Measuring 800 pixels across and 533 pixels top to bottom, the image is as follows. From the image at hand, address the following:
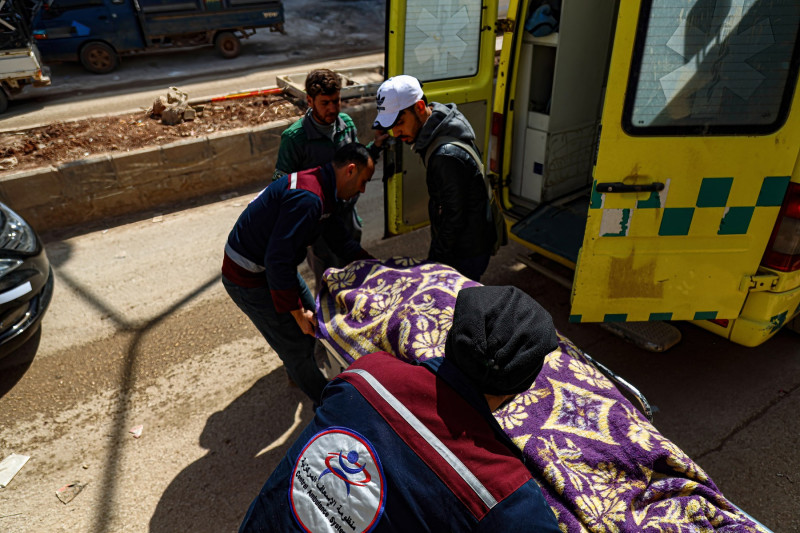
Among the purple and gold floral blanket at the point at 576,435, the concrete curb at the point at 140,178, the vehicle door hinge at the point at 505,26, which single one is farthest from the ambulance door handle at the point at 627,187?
the concrete curb at the point at 140,178

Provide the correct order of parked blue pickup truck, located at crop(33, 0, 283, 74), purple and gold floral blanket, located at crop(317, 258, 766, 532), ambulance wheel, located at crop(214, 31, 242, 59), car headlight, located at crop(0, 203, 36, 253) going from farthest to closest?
ambulance wheel, located at crop(214, 31, 242, 59), parked blue pickup truck, located at crop(33, 0, 283, 74), car headlight, located at crop(0, 203, 36, 253), purple and gold floral blanket, located at crop(317, 258, 766, 532)

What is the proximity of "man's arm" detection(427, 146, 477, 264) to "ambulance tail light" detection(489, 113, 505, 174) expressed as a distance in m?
1.46

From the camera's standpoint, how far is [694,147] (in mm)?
2789

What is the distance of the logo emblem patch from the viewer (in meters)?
1.35

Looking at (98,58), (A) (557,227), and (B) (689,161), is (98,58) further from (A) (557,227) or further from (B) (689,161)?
(B) (689,161)

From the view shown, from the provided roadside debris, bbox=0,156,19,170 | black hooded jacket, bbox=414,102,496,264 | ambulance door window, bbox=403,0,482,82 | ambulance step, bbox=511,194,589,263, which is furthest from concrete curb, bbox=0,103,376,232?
black hooded jacket, bbox=414,102,496,264

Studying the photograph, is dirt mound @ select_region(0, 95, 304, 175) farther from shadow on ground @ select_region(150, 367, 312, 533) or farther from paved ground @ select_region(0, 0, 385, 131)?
shadow on ground @ select_region(150, 367, 312, 533)

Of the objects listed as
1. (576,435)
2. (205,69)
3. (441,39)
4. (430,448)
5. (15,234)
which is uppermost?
(441,39)

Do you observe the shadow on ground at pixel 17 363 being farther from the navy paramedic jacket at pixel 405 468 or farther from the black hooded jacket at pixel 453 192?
the navy paramedic jacket at pixel 405 468

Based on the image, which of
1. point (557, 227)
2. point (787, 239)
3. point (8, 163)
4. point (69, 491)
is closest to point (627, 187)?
point (787, 239)

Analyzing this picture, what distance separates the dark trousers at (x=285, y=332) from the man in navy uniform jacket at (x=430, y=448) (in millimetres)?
1528

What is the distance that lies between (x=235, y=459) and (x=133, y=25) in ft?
36.8

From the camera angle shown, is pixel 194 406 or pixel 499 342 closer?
pixel 499 342

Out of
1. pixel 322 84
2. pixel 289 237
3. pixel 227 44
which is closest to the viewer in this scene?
pixel 289 237
